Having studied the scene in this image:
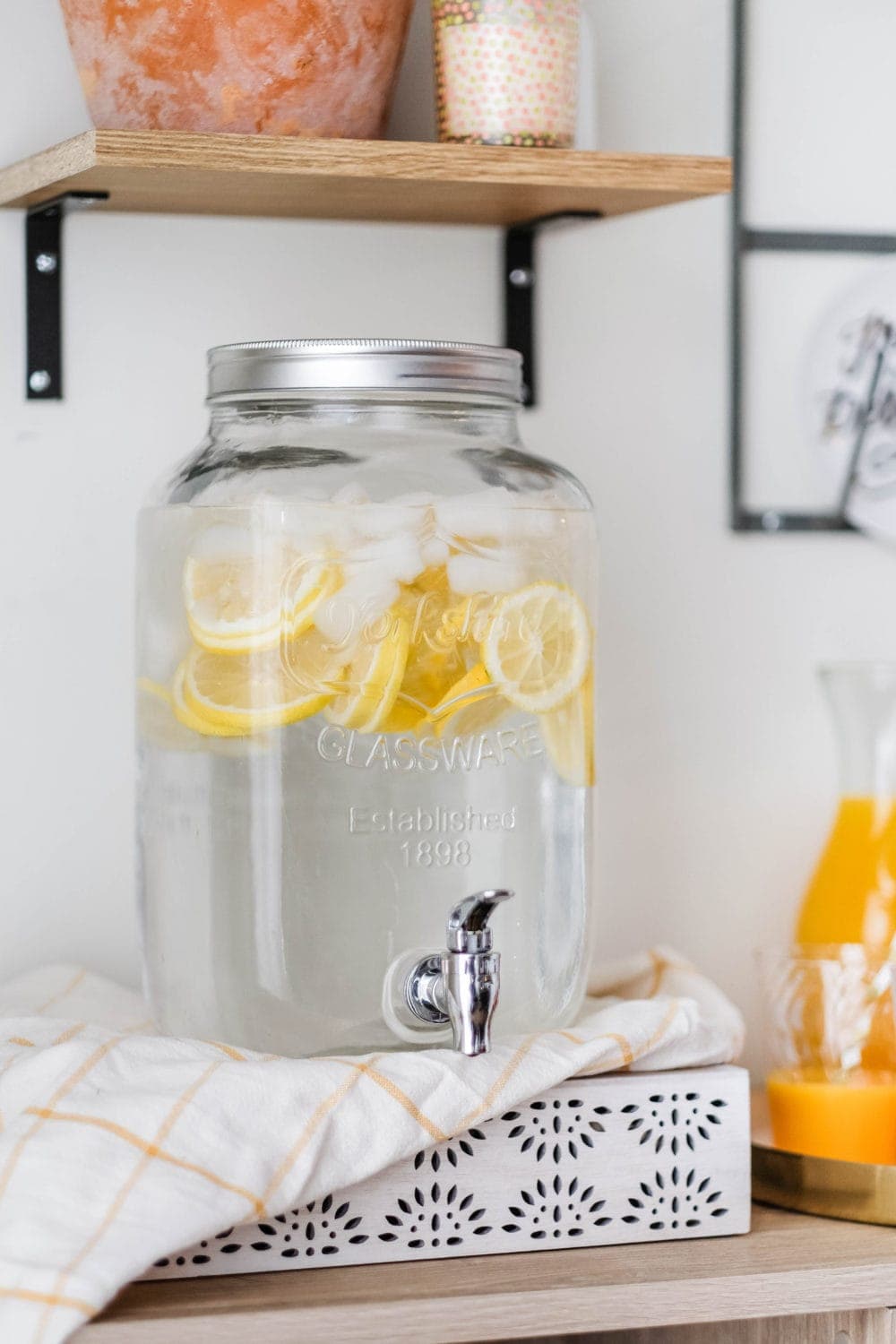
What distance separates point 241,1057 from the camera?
929 mm

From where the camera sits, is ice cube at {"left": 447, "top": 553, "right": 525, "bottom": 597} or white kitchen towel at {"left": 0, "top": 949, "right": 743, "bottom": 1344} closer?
white kitchen towel at {"left": 0, "top": 949, "right": 743, "bottom": 1344}

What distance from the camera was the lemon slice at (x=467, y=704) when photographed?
3.22ft

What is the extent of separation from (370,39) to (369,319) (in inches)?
9.5

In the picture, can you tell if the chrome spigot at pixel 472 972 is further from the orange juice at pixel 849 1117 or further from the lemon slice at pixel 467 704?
the orange juice at pixel 849 1117

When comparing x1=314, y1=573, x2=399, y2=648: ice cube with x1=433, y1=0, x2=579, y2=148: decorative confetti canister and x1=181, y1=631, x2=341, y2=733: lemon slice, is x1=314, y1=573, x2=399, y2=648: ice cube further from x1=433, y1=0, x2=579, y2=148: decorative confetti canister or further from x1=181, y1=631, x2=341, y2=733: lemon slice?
x1=433, y1=0, x2=579, y2=148: decorative confetti canister

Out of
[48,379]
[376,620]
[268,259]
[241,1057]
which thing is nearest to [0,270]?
[48,379]

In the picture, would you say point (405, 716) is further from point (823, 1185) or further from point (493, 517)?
point (823, 1185)

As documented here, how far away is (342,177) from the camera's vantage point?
3.40ft

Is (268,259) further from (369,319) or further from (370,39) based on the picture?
(370,39)

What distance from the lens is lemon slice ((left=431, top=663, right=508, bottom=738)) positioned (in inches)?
38.6

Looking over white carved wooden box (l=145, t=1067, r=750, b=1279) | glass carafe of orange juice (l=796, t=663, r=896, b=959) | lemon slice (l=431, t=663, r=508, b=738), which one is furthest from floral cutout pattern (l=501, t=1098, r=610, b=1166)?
glass carafe of orange juice (l=796, t=663, r=896, b=959)

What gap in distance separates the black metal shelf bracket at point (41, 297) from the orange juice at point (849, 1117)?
676 mm

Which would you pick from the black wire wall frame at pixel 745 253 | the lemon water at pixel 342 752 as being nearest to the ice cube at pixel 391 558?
the lemon water at pixel 342 752

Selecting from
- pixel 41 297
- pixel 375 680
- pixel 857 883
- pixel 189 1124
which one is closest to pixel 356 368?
pixel 375 680
